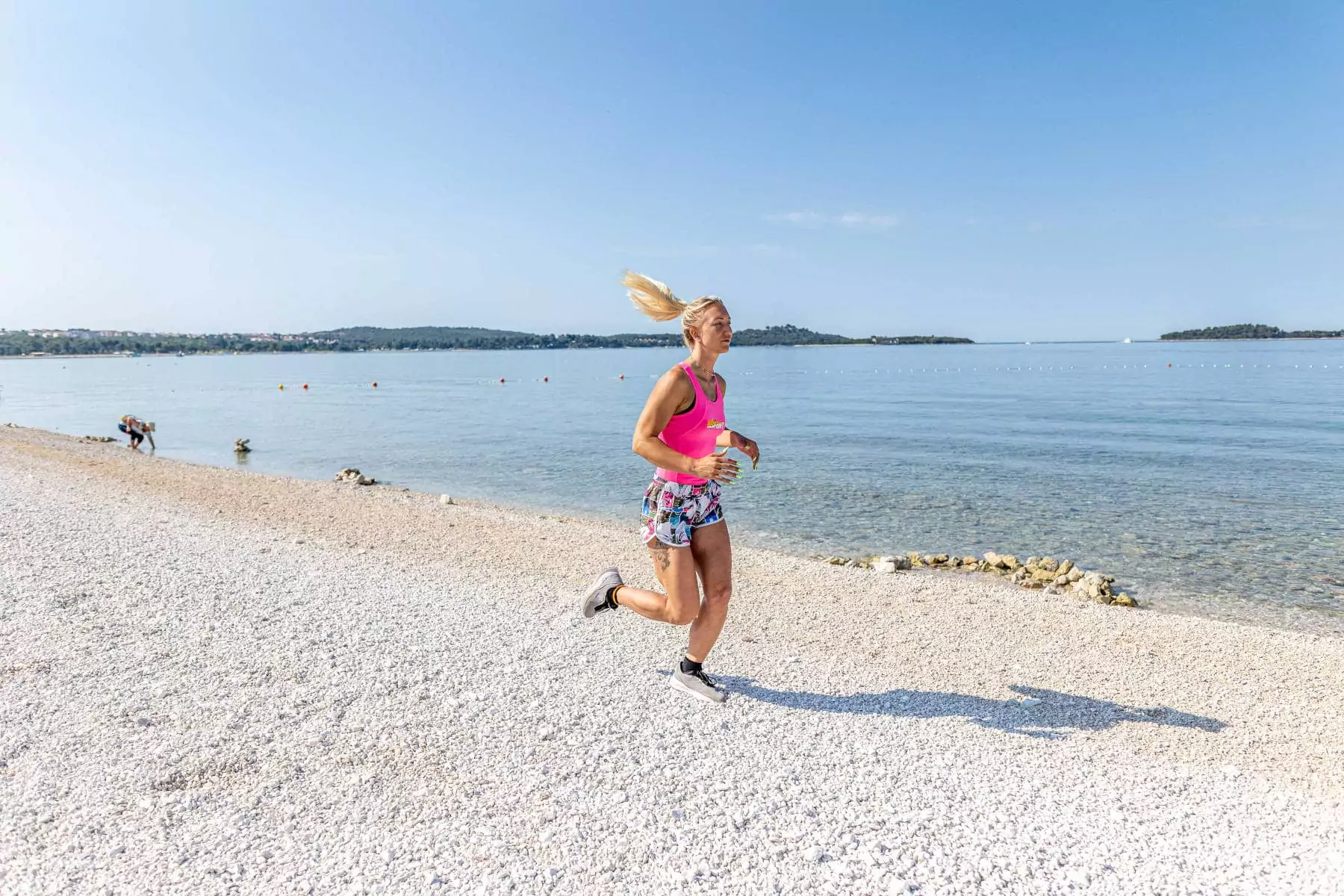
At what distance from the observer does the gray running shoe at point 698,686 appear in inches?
192

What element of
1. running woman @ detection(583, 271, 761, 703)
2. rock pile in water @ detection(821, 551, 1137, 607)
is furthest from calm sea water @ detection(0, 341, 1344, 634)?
running woman @ detection(583, 271, 761, 703)

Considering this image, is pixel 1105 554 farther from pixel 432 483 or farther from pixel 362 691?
pixel 432 483

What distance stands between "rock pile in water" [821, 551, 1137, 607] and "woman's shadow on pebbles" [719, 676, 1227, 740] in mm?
3831

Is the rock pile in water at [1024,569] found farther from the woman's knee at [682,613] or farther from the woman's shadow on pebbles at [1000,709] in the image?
the woman's knee at [682,613]

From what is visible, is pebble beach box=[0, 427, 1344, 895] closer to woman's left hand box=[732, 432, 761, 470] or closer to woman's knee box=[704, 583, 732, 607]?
woman's knee box=[704, 583, 732, 607]

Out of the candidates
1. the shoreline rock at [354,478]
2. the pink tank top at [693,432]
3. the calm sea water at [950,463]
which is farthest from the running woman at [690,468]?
the shoreline rock at [354,478]

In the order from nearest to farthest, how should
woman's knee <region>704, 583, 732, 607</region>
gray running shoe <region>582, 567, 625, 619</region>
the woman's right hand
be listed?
the woman's right hand, woman's knee <region>704, 583, 732, 607</region>, gray running shoe <region>582, 567, 625, 619</region>

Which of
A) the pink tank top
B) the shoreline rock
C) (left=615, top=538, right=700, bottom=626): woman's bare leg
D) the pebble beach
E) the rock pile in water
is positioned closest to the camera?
the pebble beach

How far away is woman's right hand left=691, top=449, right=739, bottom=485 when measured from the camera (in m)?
4.09

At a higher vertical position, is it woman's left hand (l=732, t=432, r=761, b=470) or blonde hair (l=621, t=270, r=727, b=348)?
blonde hair (l=621, t=270, r=727, b=348)

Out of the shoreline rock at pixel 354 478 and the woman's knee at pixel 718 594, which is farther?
the shoreline rock at pixel 354 478

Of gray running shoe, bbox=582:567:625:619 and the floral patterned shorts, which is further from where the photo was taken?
gray running shoe, bbox=582:567:625:619

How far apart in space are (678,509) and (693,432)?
Answer: 45cm

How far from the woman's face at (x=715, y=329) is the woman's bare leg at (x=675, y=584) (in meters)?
1.19
